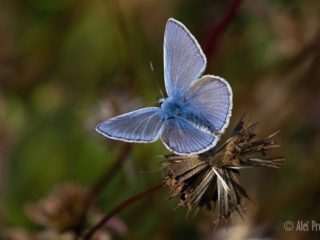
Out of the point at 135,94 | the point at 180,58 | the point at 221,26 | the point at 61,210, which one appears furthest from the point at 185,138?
the point at 135,94

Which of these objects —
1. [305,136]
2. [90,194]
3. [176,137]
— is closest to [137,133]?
[176,137]

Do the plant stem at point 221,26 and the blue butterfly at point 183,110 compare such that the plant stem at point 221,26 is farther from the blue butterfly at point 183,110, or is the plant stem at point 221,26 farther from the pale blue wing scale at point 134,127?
the pale blue wing scale at point 134,127

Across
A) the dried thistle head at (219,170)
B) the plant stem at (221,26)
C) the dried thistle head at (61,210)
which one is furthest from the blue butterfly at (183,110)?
the dried thistle head at (61,210)

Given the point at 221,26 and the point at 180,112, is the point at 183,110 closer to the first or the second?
the point at 180,112

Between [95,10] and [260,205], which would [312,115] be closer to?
[260,205]

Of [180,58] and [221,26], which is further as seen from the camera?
[221,26]

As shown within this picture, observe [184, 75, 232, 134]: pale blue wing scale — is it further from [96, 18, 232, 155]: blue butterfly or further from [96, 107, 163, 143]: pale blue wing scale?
[96, 107, 163, 143]: pale blue wing scale
